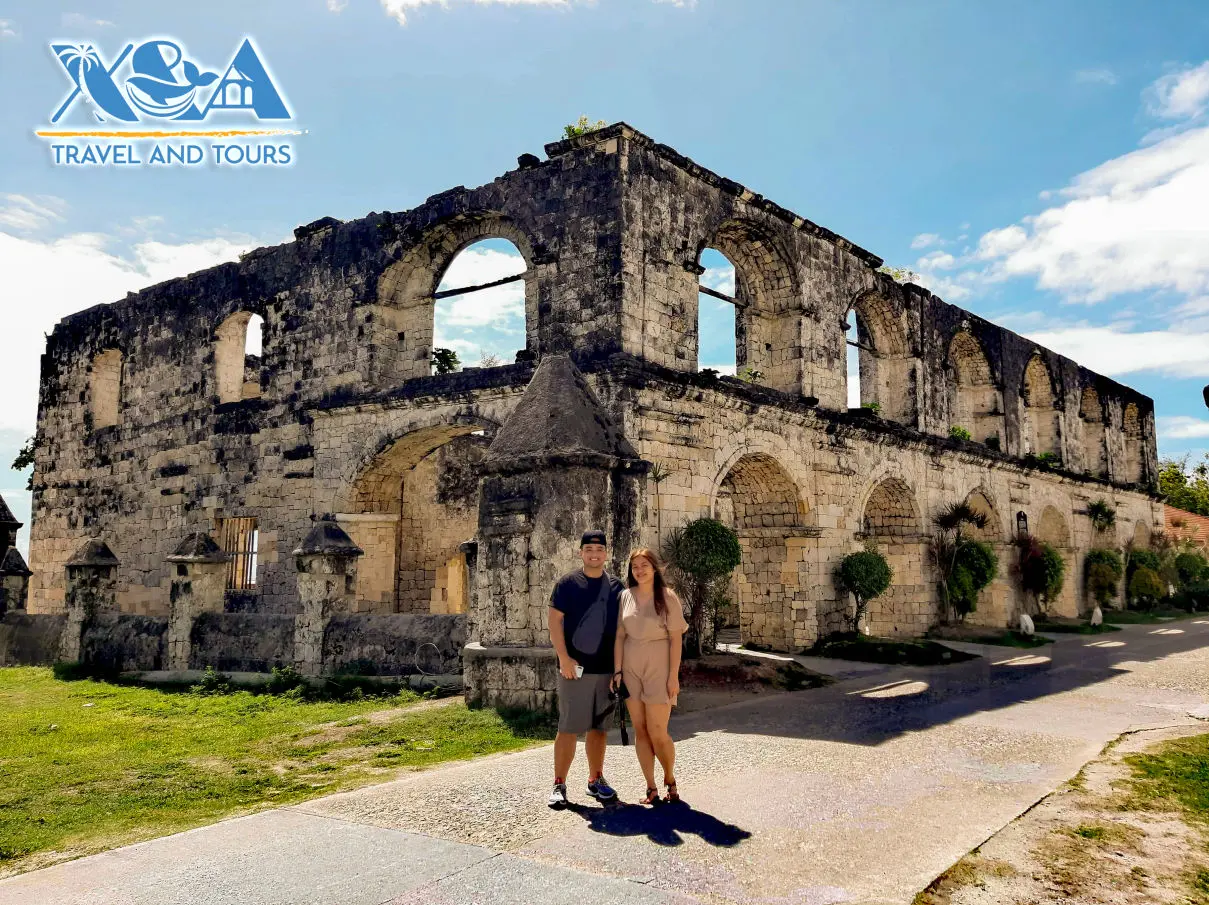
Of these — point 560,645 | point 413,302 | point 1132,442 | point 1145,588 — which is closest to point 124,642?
point 413,302

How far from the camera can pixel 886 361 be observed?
17.8 m

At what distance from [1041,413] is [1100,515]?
3.54 meters

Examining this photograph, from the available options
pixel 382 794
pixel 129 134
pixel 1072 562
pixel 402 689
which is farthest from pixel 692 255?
pixel 1072 562

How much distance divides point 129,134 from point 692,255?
8208mm

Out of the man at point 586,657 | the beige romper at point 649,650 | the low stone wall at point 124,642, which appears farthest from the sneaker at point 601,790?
the low stone wall at point 124,642

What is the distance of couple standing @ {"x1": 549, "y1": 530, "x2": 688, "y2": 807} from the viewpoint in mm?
4910

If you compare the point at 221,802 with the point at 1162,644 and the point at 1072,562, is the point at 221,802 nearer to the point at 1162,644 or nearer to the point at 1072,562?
the point at 1162,644

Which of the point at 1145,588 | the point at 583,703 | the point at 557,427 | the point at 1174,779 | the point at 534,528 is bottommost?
the point at 1174,779

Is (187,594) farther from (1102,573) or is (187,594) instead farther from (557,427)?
(1102,573)

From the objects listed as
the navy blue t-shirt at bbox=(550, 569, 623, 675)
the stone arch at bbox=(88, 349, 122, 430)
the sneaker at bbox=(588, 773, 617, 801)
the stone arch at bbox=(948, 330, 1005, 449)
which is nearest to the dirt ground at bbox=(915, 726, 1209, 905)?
the sneaker at bbox=(588, 773, 617, 801)

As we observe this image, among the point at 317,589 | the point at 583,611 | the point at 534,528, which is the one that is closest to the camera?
the point at 583,611

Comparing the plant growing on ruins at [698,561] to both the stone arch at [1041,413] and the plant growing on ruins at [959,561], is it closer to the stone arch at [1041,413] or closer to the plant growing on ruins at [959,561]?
the plant growing on ruins at [959,561]

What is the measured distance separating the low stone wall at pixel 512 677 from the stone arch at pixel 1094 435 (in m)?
23.5

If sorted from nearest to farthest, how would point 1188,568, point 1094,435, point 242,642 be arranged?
point 242,642
point 1094,435
point 1188,568
